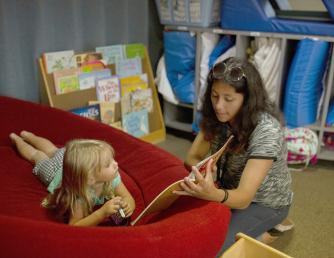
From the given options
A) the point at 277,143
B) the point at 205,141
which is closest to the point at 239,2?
the point at 205,141

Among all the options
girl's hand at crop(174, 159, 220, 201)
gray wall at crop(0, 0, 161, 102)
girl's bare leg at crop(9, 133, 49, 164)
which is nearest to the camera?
girl's hand at crop(174, 159, 220, 201)

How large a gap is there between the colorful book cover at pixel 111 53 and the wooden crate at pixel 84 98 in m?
0.06

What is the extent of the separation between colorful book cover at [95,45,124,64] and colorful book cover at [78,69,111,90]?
11 cm

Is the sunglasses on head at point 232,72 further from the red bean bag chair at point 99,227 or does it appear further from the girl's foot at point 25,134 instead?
the girl's foot at point 25,134

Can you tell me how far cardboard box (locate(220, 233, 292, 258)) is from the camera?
1.31 meters

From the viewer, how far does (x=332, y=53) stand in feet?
8.50

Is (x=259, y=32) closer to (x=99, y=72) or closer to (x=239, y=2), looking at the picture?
(x=239, y=2)

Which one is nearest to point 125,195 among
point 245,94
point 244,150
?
point 244,150

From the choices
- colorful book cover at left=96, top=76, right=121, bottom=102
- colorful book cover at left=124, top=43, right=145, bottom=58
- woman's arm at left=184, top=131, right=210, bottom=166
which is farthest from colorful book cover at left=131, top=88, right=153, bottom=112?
woman's arm at left=184, top=131, right=210, bottom=166

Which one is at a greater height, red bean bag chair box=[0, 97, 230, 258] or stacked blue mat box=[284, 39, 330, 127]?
stacked blue mat box=[284, 39, 330, 127]

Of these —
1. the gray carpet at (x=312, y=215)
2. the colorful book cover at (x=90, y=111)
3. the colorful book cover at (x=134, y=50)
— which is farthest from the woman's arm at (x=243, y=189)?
the colorful book cover at (x=134, y=50)

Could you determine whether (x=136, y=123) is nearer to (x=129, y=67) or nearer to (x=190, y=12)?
(x=129, y=67)

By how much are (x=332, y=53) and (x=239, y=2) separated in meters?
0.75

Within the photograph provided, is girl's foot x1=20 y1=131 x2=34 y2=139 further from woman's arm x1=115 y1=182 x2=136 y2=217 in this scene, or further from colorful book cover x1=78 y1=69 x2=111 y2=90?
woman's arm x1=115 y1=182 x2=136 y2=217
